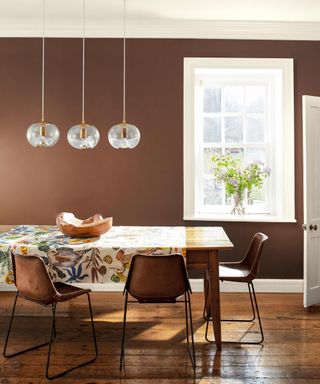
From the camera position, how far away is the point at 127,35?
5117mm

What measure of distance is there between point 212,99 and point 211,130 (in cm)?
40

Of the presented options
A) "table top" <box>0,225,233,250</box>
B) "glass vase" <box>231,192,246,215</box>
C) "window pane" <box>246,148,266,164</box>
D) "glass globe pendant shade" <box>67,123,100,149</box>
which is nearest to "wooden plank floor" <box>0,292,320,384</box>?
"table top" <box>0,225,233,250</box>

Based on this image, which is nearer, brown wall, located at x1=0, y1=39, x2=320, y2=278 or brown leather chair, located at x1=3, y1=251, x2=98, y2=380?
brown leather chair, located at x1=3, y1=251, x2=98, y2=380

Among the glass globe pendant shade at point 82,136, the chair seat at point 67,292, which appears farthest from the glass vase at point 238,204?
the chair seat at point 67,292

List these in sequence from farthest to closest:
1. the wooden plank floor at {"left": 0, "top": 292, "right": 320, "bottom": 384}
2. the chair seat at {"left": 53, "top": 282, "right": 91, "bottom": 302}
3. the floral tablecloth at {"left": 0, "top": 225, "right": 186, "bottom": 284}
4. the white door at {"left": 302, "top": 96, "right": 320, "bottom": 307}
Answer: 1. the white door at {"left": 302, "top": 96, "right": 320, "bottom": 307}
2. the floral tablecloth at {"left": 0, "top": 225, "right": 186, "bottom": 284}
3. the chair seat at {"left": 53, "top": 282, "right": 91, "bottom": 302}
4. the wooden plank floor at {"left": 0, "top": 292, "right": 320, "bottom": 384}

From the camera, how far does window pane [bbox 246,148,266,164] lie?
5402 mm

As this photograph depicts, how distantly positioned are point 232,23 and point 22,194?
3.24m

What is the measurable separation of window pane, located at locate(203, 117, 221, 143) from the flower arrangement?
24cm

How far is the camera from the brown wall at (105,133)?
5.13 metres

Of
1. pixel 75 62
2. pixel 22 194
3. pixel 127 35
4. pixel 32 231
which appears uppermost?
pixel 127 35

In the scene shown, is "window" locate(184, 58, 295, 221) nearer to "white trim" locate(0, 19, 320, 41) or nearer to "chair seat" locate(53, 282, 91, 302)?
"white trim" locate(0, 19, 320, 41)

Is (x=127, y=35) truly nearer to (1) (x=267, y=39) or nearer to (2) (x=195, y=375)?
(1) (x=267, y=39)

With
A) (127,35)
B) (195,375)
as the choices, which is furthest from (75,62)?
(195,375)

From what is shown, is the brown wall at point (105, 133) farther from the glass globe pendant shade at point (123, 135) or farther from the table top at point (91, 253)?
the table top at point (91, 253)
